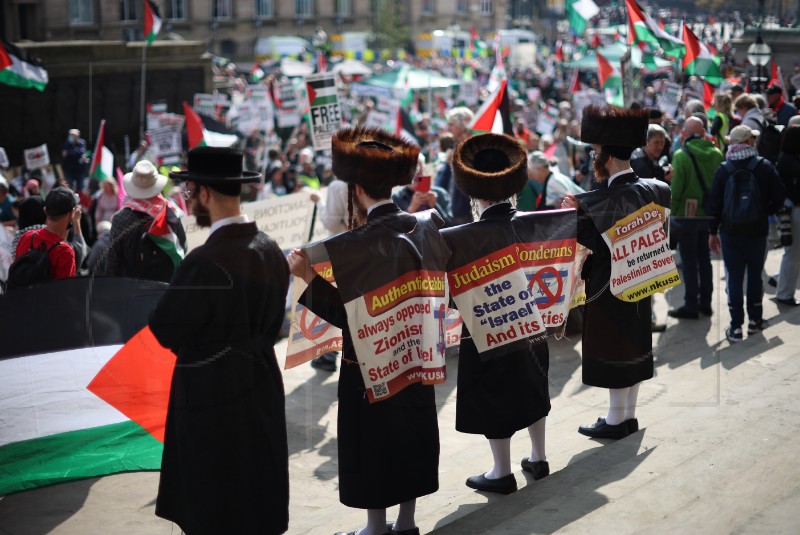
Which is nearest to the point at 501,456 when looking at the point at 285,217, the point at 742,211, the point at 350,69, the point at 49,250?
the point at 49,250

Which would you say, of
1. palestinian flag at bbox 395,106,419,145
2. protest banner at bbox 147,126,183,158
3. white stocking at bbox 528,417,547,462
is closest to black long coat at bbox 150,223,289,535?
white stocking at bbox 528,417,547,462

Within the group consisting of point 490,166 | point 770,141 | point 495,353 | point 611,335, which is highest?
point 490,166

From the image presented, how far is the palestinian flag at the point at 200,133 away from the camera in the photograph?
13938mm

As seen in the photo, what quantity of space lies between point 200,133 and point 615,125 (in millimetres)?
9303

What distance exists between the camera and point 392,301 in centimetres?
446

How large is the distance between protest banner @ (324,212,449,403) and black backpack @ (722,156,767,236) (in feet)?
13.5

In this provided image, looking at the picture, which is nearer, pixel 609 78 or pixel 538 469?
pixel 538 469

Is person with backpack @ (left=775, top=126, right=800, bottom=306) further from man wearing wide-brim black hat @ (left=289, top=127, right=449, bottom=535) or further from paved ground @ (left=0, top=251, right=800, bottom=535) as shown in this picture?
man wearing wide-brim black hat @ (left=289, top=127, right=449, bottom=535)

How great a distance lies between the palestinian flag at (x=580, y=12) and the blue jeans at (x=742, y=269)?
983 centimetres

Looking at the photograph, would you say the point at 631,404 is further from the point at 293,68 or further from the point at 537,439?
the point at 293,68

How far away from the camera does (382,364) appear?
4.45m

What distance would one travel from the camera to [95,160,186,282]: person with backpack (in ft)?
21.0

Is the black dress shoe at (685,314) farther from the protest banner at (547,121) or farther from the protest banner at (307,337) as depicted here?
the protest banner at (547,121)

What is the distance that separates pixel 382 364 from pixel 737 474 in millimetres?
1714
